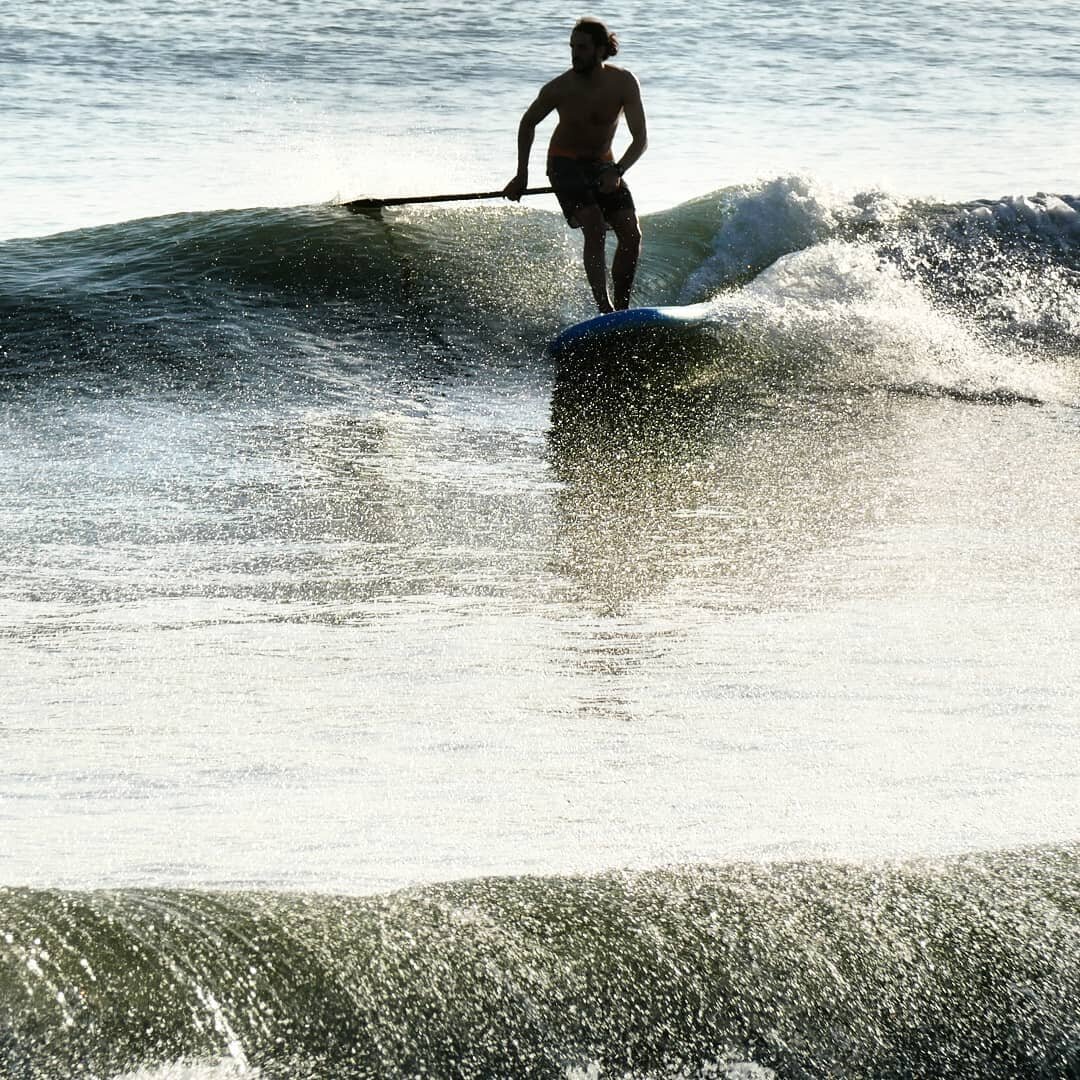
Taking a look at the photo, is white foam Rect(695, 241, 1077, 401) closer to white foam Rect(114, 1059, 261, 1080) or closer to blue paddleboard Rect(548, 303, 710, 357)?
blue paddleboard Rect(548, 303, 710, 357)

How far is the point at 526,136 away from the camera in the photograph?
7.70 meters

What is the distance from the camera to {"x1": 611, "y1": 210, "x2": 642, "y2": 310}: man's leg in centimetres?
780

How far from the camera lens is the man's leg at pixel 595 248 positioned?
7.73 metres

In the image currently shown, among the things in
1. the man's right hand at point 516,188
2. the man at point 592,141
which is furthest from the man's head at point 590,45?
the man's right hand at point 516,188

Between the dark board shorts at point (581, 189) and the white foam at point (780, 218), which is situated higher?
the dark board shorts at point (581, 189)

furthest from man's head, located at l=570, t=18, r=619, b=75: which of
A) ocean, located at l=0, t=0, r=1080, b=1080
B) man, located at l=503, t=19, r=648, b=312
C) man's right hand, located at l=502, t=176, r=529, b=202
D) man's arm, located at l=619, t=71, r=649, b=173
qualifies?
ocean, located at l=0, t=0, r=1080, b=1080

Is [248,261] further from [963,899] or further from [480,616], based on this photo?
[963,899]

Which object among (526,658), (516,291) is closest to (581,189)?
(516,291)

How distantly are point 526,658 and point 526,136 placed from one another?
4603 millimetres

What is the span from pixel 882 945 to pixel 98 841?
5.48 ft

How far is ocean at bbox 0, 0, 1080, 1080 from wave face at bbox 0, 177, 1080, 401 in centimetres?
5

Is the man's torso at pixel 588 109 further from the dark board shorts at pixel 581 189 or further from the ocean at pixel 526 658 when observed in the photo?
the ocean at pixel 526 658

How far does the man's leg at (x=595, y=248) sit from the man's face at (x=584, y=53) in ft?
2.46

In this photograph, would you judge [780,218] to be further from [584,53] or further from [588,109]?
[584,53]
